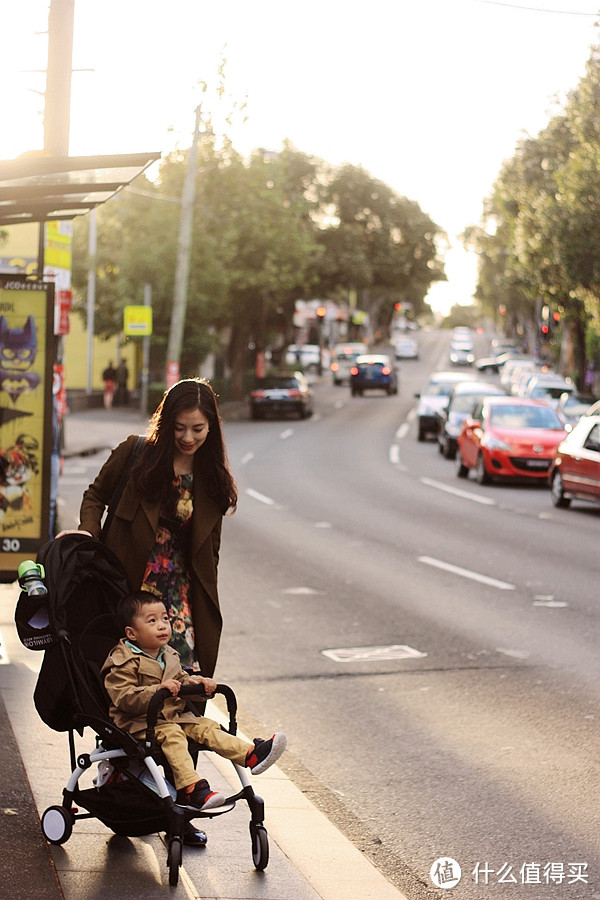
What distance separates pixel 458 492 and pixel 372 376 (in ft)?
126

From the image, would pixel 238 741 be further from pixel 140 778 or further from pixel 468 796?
pixel 468 796

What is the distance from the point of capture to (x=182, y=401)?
5.17m

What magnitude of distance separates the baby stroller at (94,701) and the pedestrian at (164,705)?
0.05 m

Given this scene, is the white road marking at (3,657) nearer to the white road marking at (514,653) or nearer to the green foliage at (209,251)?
the white road marking at (514,653)

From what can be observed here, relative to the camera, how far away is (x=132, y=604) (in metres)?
4.82

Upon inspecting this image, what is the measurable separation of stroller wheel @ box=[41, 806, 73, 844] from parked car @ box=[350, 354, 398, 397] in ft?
184

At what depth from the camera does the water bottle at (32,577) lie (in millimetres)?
4867

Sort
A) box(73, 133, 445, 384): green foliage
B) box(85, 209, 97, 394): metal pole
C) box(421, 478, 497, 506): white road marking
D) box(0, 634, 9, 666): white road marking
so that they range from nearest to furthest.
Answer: box(0, 634, 9, 666): white road marking
box(421, 478, 497, 506): white road marking
box(73, 133, 445, 384): green foliage
box(85, 209, 97, 394): metal pole

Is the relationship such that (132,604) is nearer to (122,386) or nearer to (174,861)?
(174,861)

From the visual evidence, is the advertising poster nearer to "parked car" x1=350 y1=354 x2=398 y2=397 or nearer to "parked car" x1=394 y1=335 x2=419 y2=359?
"parked car" x1=350 y1=354 x2=398 y2=397

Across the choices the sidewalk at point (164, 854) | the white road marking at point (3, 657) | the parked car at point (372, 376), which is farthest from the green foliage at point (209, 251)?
the sidewalk at point (164, 854)

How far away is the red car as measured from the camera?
23859mm

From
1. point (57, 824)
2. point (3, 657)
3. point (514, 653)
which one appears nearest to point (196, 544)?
point (57, 824)

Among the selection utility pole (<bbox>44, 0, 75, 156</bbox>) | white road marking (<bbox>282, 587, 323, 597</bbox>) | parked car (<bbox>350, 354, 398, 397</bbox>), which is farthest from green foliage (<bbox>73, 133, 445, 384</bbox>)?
white road marking (<bbox>282, 587, 323, 597</bbox>)
